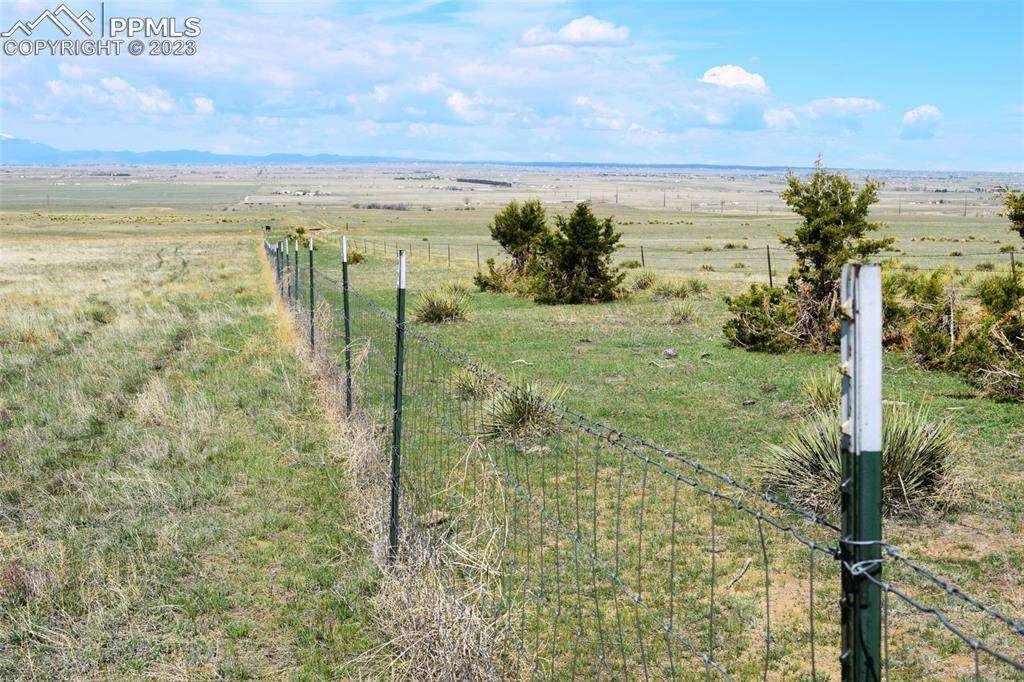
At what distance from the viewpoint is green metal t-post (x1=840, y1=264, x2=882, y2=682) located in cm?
196

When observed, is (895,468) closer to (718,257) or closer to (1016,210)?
(1016,210)

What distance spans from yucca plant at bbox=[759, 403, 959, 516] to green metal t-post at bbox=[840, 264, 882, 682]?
17.8 ft

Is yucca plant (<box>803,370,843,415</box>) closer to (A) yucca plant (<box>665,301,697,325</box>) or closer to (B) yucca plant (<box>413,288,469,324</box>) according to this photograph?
(A) yucca plant (<box>665,301,697,325</box>)

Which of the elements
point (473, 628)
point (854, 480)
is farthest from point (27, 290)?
point (854, 480)

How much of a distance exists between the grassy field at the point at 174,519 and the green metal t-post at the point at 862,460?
3.52m

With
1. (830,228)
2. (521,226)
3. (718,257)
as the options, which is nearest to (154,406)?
(830,228)

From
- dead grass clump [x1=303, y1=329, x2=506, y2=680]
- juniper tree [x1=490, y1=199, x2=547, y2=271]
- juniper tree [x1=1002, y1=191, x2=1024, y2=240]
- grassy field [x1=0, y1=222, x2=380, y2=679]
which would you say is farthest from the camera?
juniper tree [x1=490, y1=199, x2=547, y2=271]

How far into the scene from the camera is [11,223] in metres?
82.2

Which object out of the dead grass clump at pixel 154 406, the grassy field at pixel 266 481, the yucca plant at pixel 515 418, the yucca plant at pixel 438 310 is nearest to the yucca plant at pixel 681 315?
the grassy field at pixel 266 481

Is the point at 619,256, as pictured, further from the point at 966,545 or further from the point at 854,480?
the point at 854,480

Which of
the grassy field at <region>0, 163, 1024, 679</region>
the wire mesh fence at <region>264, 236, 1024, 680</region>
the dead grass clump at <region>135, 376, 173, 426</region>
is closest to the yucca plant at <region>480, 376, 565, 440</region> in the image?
the wire mesh fence at <region>264, 236, 1024, 680</region>

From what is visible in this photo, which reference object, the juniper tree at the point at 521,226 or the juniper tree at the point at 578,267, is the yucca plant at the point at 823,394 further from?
the juniper tree at the point at 521,226

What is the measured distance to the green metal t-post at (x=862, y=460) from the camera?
1959 millimetres

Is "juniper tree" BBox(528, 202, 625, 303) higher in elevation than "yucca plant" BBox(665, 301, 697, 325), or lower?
higher
